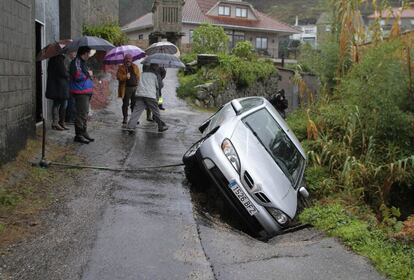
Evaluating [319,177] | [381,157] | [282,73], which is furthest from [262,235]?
[282,73]

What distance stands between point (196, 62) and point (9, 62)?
51.4 feet

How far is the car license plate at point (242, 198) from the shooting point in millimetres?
6043

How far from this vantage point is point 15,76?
750cm

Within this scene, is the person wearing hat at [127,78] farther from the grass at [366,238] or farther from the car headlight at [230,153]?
the grass at [366,238]

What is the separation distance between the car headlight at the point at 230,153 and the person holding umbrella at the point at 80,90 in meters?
3.82

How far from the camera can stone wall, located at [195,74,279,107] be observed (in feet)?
63.6

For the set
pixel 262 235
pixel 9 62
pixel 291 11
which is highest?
pixel 291 11

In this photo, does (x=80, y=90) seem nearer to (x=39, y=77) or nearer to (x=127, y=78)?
(x=39, y=77)

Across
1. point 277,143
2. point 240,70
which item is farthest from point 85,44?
point 240,70

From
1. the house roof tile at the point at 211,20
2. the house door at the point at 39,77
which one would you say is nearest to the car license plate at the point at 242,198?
the house door at the point at 39,77

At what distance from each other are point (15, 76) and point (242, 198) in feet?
12.8

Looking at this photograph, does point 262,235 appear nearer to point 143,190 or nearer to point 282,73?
point 143,190

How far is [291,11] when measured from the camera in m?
93.3

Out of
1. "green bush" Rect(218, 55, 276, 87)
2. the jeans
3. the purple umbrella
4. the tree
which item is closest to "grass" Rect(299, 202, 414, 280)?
the jeans
